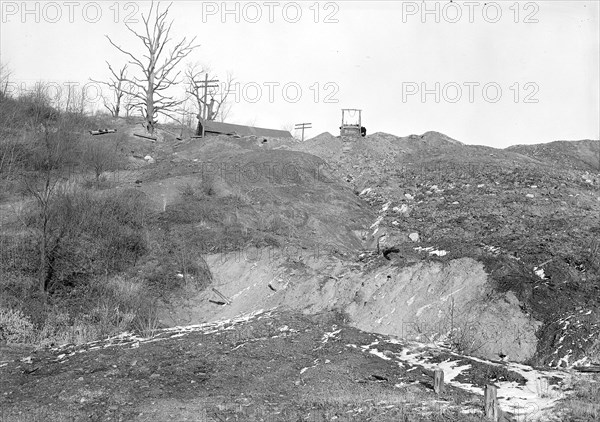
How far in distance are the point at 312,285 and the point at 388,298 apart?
2.04 metres

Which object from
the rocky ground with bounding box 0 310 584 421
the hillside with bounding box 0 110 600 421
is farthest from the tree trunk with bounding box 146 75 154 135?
the rocky ground with bounding box 0 310 584 421

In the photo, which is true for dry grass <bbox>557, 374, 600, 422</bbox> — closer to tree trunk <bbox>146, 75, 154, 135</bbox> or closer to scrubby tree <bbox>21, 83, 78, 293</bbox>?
scrubby tree <bbox>21, 83, 78, 293</bbox>

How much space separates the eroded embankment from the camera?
1126 centimetres

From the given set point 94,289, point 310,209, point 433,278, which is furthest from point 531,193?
point 94,289

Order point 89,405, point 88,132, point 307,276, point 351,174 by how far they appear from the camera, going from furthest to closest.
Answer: point 88,132, point 351,174, point 307,276, point 89,405

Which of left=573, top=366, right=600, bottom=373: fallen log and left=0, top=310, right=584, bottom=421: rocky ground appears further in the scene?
left=573, top=366, right=600, bottom=373: fallen log

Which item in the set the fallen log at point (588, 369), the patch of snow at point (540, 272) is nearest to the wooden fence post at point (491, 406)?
the fallen log at point (588, 369)

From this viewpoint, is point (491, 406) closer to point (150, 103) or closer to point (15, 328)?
point (15, 328)

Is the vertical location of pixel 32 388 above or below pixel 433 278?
below

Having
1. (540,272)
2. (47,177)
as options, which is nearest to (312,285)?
(540,272)

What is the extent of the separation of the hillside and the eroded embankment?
0.04 metres

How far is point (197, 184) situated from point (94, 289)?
23.3 feet

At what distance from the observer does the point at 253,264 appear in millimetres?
16516

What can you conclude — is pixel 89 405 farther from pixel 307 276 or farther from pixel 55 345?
pixel 307 276
